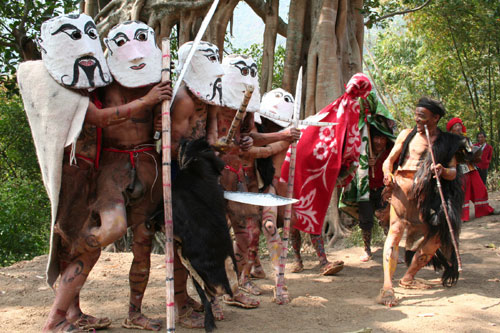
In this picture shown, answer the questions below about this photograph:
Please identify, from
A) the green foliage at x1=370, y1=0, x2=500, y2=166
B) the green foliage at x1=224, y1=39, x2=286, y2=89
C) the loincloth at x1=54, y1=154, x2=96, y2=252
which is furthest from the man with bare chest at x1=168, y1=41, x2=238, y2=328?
the green foliage at x1=224, y1=39, x2=286, y2=89

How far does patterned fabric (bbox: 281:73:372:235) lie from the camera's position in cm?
581

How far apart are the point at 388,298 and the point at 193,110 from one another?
2332 millimetres

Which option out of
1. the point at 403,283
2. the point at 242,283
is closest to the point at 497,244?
the point at 403,283

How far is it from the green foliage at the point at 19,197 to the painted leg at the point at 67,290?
4.17 meters

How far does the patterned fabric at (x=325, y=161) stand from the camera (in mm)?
5808

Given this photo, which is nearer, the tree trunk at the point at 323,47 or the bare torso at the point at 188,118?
the bare torso at the point at 188,118

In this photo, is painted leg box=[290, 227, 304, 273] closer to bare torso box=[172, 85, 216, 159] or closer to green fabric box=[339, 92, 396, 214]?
green fabric box=[339, 92, 396, 214]

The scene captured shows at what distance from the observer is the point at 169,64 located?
3611 millimetres

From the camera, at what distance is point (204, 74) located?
395cm

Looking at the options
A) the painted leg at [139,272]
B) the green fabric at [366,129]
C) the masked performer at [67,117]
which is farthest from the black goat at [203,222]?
the green fabric at [366,129]

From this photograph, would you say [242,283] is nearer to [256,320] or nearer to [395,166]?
[256,320]

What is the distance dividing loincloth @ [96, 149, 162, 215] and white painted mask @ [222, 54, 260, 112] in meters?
0.94

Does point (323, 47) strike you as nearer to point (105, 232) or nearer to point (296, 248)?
point (296, 248)

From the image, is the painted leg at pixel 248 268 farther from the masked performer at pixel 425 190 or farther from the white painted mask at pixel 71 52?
the white painted mask at pixel 71 52
